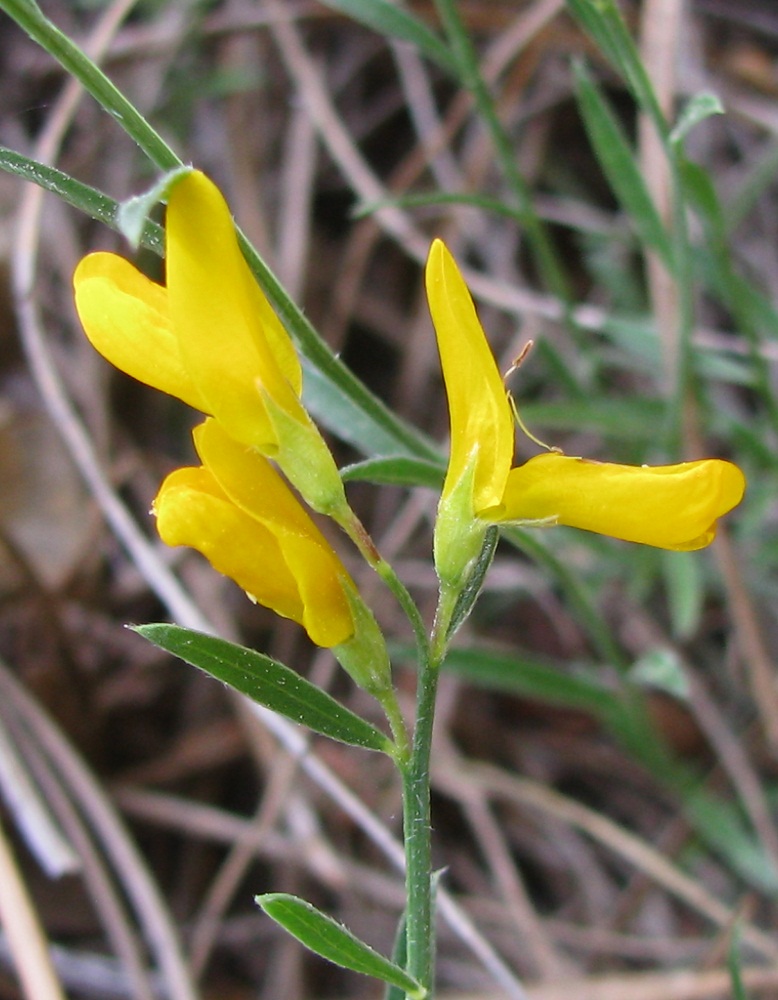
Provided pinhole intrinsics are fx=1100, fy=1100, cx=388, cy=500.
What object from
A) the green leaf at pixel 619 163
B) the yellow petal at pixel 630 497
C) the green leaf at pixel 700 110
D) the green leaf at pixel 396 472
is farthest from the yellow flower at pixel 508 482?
the green leaf at pixel 619 163

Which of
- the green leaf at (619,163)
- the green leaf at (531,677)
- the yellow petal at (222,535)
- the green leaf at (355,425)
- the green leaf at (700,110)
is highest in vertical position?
the green leaf at (619,163)

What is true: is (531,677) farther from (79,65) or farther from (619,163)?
(79,65)

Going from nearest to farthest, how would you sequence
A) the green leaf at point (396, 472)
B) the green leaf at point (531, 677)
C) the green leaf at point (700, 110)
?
the green leaf at point (396, 472), the green leaf at point (700, 110), the green leaf at point (531, 677)

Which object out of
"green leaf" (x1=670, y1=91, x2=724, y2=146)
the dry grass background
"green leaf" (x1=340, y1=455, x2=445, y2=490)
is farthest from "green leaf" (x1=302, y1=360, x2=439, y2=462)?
the dry grass background

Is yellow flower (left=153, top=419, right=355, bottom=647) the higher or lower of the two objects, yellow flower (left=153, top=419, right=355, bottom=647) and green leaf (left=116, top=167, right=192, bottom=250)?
the lower

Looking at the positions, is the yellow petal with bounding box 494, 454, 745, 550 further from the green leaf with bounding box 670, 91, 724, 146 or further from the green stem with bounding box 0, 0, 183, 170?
the green leaf with bounding box 670, 91, 724, 146

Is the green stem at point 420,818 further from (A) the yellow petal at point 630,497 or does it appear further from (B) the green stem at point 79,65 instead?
(B) the green stem at point 79,65

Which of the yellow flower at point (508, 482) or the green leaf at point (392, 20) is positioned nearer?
the yellow flower at point (508, 482)
